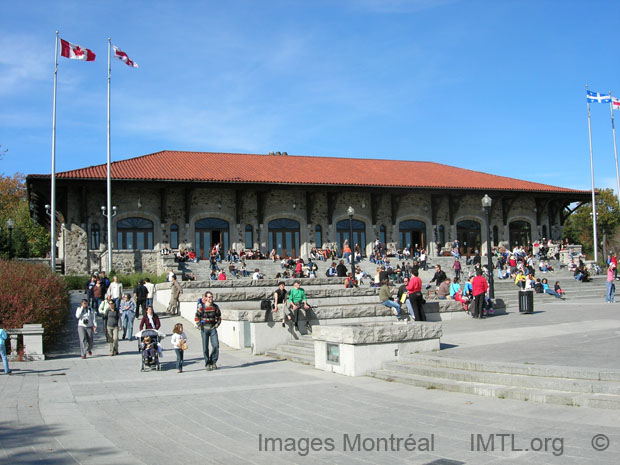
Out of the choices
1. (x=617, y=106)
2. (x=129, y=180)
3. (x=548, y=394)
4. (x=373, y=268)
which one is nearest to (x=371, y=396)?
(x=548, y=394)

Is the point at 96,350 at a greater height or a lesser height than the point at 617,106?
lesser

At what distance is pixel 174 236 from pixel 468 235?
20.2 meters

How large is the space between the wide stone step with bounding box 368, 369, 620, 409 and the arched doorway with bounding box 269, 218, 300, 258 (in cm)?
2762

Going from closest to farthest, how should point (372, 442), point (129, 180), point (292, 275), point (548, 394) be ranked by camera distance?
point (372, 442) → point (548, 394) → point (292, 275) → point (129, 180)

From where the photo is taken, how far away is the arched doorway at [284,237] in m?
36.4

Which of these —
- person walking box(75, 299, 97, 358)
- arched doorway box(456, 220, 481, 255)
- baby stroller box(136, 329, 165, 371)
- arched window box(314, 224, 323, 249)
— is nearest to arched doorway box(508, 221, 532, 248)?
arched doorway box(456, 220, 481, 255)

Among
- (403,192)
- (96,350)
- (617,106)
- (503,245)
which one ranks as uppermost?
(617,106)

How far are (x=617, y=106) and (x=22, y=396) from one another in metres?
39.3

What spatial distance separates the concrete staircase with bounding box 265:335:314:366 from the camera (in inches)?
451

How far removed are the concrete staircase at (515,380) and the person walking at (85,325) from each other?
675cm

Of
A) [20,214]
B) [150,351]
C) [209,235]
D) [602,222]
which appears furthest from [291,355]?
[602,222]

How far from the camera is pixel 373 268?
1265 inches

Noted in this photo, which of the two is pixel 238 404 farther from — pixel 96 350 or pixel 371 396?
pixel 96 350

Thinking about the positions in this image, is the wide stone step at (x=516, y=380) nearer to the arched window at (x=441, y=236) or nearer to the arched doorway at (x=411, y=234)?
the arched doorway at (x=411, y=234)
